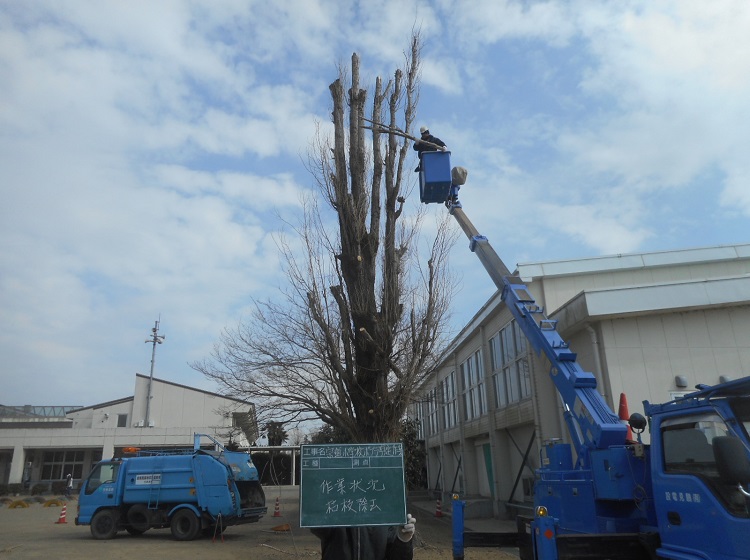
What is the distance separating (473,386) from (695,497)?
17.0 metres

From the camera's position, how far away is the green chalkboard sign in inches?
244

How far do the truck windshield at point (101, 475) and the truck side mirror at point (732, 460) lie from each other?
16662 mm

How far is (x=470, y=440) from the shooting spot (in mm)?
23266

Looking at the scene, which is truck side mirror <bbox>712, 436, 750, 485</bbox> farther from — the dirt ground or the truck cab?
the dirt ground

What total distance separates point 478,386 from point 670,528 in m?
15.9

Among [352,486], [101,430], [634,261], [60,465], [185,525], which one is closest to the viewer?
[352,486]

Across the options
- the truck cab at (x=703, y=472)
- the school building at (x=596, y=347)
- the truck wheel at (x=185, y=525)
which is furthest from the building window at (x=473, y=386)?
the truck cab at (x=703, y=472)

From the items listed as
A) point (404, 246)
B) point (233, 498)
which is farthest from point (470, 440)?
point (404, 246)

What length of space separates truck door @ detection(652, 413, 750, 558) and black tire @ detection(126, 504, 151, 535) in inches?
585

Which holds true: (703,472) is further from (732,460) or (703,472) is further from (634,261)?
(634,261)

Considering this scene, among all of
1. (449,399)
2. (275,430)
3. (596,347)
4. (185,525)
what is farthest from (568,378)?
(449,399)

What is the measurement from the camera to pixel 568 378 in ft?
25.2

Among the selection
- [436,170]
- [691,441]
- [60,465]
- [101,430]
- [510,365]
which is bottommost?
[691,441]

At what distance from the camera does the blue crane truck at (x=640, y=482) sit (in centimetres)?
485
